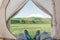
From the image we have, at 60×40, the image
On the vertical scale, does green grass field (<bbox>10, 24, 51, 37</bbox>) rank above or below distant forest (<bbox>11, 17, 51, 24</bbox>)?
below

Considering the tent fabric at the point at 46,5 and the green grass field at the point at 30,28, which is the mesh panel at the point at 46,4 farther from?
the green grass field at the point at 30,28

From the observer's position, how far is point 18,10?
1739mm

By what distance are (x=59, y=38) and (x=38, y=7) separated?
0.42 m

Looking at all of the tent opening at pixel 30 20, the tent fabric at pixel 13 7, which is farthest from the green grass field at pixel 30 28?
the tent fabric at pixel 13 7

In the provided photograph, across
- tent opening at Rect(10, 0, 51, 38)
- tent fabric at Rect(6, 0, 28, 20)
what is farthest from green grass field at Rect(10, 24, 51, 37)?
tent fabric at Rect(6, 0, 28, 20)

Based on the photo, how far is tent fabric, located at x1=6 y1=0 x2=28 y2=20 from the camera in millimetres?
1729

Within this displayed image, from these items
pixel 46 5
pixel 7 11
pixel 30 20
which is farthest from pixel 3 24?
pixel 46 5

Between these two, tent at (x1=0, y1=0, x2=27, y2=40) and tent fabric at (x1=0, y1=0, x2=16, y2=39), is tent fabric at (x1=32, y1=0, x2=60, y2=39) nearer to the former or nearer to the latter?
tent at (x1=0, y1=0, x2=27, y2=40)

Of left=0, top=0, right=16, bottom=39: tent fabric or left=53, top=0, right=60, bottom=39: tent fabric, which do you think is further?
left=0, top=0, right=16, bottom=39: tent fabric

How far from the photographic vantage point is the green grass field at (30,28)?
1701 millimetres

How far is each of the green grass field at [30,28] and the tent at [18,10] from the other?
2.2 inches

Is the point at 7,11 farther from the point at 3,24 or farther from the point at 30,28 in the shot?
the point at 30,28

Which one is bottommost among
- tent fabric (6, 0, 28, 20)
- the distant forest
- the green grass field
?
the green grass field

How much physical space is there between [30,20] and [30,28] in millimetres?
92
